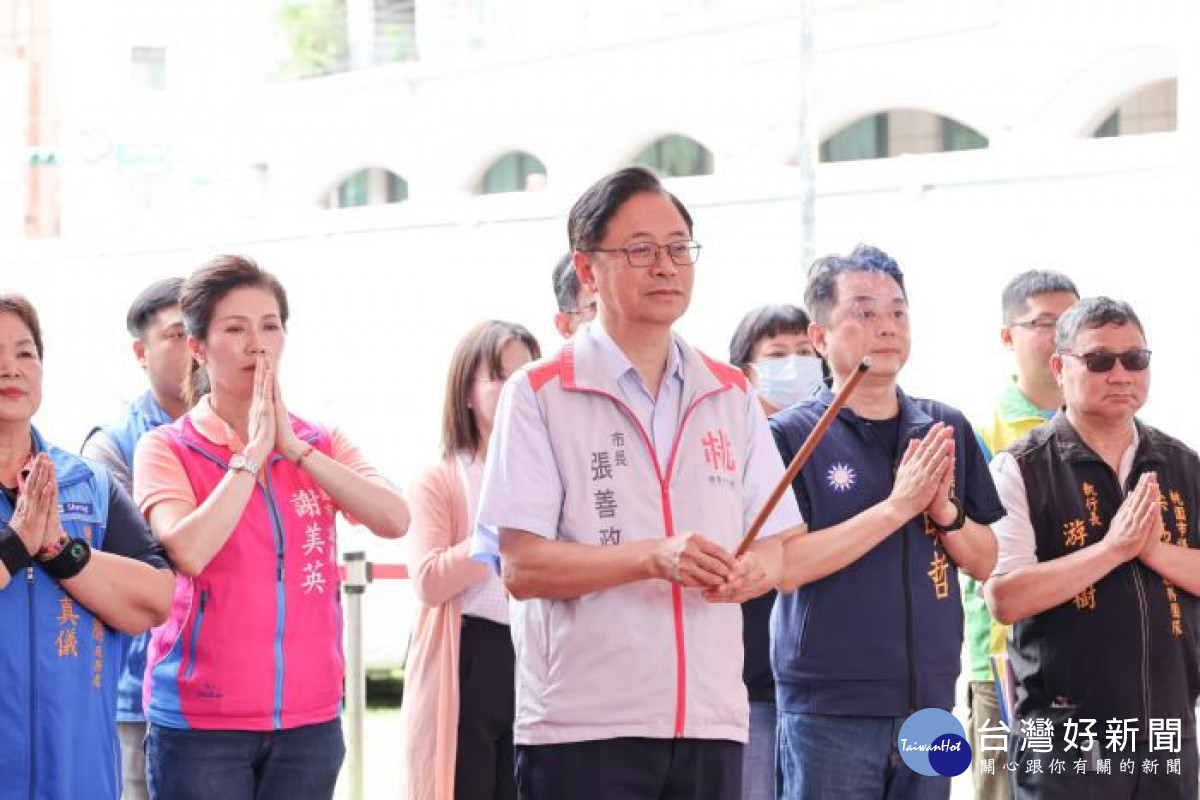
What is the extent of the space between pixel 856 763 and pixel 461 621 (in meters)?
1.16

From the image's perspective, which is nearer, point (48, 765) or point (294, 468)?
point (48, 765)

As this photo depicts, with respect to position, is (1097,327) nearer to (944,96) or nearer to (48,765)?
(48,765)

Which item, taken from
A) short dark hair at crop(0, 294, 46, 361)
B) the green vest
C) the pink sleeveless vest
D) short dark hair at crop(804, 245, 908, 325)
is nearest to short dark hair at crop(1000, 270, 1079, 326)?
the green vest

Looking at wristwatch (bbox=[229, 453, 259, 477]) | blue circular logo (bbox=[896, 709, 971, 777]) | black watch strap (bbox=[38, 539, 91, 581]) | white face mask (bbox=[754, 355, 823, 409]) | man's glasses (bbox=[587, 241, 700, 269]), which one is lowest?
blue circular logo (bbox=[896, 709, 971, 777])

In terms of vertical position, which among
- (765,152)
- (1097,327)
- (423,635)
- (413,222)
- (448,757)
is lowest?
(448,757)

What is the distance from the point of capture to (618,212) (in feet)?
9.76

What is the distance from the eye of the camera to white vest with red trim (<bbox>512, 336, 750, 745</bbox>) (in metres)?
2.80

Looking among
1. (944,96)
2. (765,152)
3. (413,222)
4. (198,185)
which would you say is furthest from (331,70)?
(413,222)

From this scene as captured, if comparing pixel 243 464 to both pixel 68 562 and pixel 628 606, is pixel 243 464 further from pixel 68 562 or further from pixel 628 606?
pixel 628 606

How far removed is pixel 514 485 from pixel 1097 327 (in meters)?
1.63

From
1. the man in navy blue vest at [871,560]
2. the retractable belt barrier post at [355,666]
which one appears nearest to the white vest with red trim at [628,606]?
the man in navy blue vest at [871,560]

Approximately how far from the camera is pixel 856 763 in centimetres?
340

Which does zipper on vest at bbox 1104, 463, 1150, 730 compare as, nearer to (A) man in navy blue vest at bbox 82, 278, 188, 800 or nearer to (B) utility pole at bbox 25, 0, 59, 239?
(A) man in navy blue vest at bbox 82, 278, 188, 800

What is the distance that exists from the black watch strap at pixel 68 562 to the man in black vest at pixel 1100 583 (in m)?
1.88
